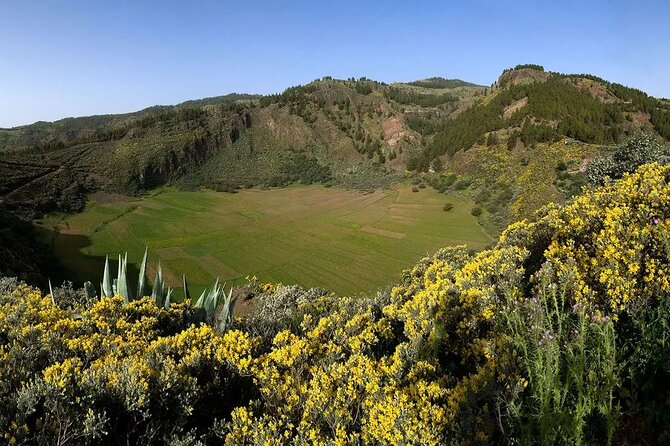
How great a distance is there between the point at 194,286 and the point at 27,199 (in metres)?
43.8


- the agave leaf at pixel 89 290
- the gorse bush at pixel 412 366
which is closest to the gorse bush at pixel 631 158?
the gorse bush at pixel 412 366

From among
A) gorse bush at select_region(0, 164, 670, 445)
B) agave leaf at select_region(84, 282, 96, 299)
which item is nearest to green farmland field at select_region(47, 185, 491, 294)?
agave leaf at select_region(84, 282, 96, 299)

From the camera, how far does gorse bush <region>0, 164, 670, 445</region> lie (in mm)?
4547

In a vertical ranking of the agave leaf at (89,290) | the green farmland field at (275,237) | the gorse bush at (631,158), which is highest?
the gorse bush at (631,158)

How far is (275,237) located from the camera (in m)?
60.3

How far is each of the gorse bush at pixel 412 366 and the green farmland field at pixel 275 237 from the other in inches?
1220

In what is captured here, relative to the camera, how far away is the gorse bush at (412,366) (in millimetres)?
4547

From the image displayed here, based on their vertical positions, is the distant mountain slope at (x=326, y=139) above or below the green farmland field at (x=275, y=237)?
above

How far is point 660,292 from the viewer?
24.3ft

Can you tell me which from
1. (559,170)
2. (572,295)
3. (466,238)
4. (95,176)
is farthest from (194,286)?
(95,176)

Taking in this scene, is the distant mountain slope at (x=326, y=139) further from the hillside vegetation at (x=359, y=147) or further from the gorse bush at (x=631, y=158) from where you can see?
the gorse bush at (x=631, y=158)

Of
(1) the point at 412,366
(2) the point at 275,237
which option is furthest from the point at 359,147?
(1) the point at 412,366

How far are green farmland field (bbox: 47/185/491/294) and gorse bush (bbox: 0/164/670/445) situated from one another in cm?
3098

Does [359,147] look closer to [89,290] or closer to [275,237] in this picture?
[275,237]
